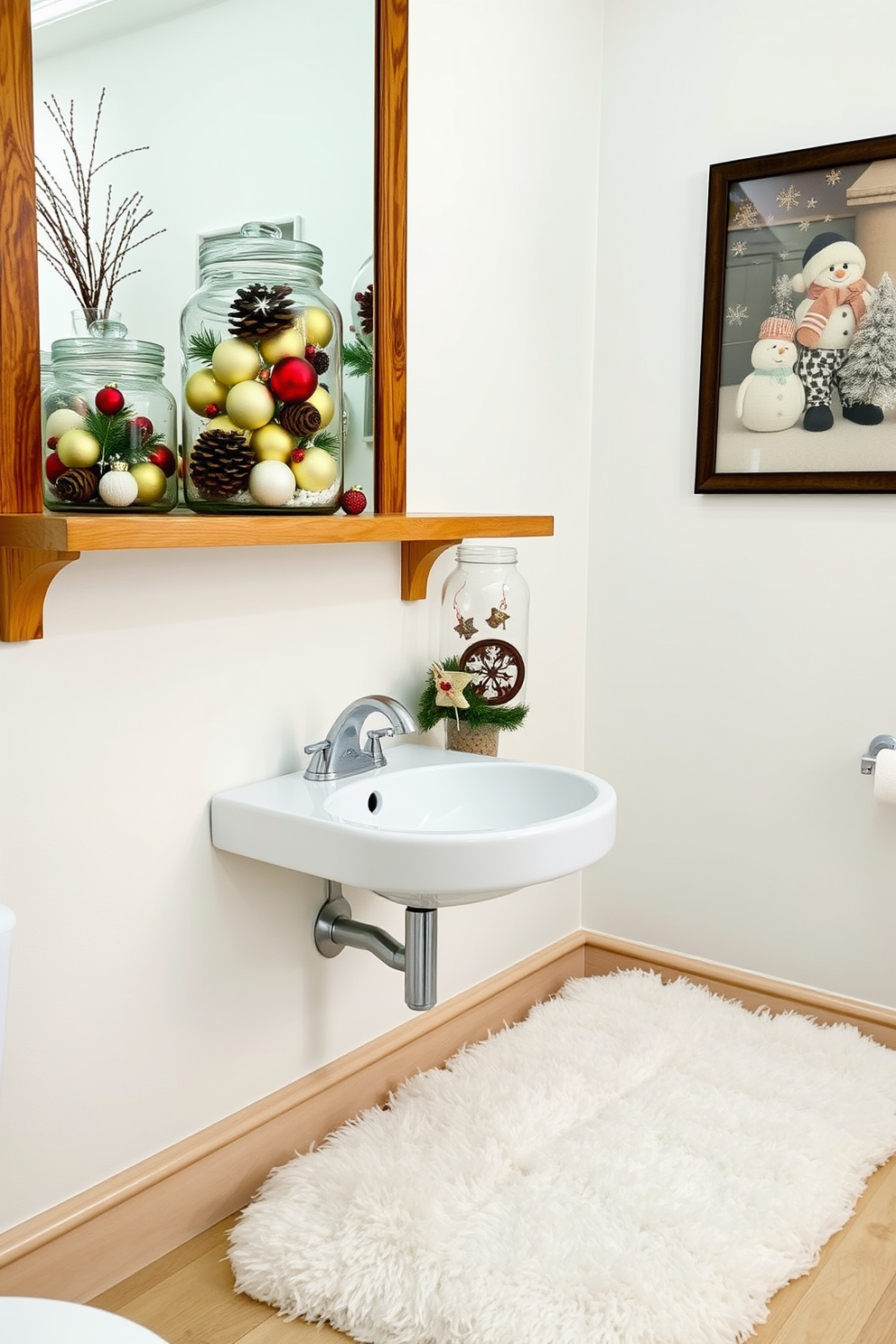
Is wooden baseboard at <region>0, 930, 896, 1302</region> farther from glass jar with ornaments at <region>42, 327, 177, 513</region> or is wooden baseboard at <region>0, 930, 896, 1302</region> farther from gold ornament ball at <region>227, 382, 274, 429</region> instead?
gold ornament ball at <region>227, 382, 274, 429</region>

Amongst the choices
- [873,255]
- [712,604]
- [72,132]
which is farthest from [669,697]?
[72,132]

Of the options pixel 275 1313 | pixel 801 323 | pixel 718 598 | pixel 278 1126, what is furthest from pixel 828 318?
pixel 275 1313

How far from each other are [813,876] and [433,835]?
1.11 metres

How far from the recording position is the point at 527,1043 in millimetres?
2209

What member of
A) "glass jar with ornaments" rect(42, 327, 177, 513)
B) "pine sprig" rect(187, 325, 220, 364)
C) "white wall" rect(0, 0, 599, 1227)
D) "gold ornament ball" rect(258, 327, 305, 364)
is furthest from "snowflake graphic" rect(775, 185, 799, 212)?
"glass jar with ornaments" rect(42, 327, 177, 513)

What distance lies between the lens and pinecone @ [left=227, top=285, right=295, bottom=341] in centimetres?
156

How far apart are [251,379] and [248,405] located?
0.14 ft

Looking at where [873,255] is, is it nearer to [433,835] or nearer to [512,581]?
[512,581]

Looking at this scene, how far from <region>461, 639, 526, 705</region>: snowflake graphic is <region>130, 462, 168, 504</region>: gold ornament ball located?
72 cm

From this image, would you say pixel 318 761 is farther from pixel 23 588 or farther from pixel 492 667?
pixel 23 588

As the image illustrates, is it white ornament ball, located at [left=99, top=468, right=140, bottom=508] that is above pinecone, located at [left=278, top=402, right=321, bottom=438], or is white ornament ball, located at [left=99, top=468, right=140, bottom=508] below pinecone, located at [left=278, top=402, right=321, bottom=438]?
below

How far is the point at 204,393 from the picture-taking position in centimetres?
155

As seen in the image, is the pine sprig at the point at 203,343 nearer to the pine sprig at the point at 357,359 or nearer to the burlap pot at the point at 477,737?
the pine sprig at the point at 357,359

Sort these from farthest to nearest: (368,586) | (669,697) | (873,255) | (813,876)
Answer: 1. (669,697)
2. (813,876)
3. (873,255)
4. (368,586)
